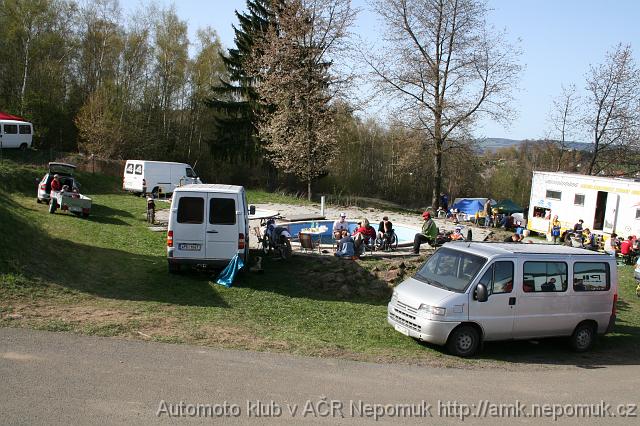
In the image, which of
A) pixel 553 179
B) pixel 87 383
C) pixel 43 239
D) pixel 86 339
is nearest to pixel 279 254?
pixel 43 239

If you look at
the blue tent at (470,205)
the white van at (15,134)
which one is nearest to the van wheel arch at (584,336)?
the blue tent at (470,205)

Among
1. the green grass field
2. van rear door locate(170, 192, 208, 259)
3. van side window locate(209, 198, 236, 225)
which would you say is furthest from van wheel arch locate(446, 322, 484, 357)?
van rear door locate(170, 192, 208, 259)

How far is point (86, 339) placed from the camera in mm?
8289

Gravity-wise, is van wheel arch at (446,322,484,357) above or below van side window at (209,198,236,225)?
below

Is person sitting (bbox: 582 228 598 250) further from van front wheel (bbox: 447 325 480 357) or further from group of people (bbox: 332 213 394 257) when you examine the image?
van front wheel (bbox: 447 325 480 357)

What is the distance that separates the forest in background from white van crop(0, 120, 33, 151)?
407 cm

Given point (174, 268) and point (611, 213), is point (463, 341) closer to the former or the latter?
point (174, 268)

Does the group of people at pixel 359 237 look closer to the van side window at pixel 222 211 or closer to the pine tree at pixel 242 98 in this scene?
the van side window at pixel 222 211

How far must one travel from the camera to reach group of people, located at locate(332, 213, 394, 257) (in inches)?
669

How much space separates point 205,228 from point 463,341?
6575mm

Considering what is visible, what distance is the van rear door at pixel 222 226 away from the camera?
1340 centimetres

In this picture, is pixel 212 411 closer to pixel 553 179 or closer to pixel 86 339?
pixel 86 339

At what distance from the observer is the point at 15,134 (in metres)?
38.9

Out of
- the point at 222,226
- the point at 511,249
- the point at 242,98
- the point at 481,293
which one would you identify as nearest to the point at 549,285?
the point at 511,249
